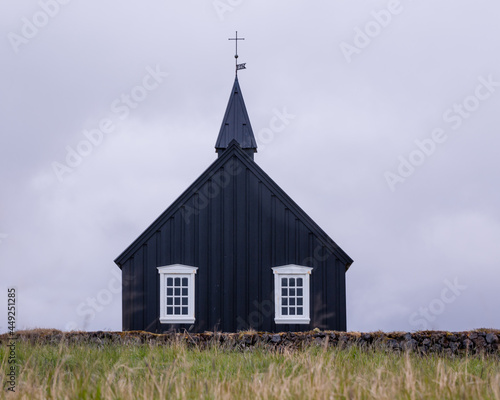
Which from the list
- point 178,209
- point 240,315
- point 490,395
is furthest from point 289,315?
point 490,395

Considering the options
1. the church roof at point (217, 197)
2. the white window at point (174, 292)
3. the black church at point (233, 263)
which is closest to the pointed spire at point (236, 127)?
the church roof at point (217, 197)

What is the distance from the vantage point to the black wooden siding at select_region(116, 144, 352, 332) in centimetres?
2225

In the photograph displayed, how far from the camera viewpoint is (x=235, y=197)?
74.8ft

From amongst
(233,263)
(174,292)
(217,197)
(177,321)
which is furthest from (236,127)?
(177,321)

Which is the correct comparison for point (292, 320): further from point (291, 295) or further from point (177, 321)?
point (177, 321)

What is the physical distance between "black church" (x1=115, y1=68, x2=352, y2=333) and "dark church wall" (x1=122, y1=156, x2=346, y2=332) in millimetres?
36

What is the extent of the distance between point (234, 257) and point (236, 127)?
273 inches

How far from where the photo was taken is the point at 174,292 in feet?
74.4

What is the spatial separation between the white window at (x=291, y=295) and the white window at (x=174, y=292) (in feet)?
9.99

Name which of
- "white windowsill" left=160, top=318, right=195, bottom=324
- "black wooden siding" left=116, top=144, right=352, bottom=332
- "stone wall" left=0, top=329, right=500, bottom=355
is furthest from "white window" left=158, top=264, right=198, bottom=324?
"stone wall" left=0, top=329, right=500, bottom=355

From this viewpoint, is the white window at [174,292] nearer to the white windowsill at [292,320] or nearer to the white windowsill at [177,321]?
the white windowsill at [177,321]

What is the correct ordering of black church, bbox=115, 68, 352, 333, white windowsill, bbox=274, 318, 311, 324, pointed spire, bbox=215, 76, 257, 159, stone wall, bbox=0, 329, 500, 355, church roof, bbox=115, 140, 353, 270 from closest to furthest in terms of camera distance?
stone wall, bbox=0, 329, 500, 355 < white windowsill, bbox=274, 318, 311, 324 < black church, bbox=115, 68, 352, 333 < church roof, bbox=115, 140, 353, 270 < pointed spire, bbox=215, 76, 257, 159

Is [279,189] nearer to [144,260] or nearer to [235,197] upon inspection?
[235,197]

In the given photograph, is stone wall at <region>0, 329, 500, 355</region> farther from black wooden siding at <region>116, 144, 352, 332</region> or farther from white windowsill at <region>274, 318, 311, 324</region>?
black wooden siding at <region>116, 144, 352, 332</region>
